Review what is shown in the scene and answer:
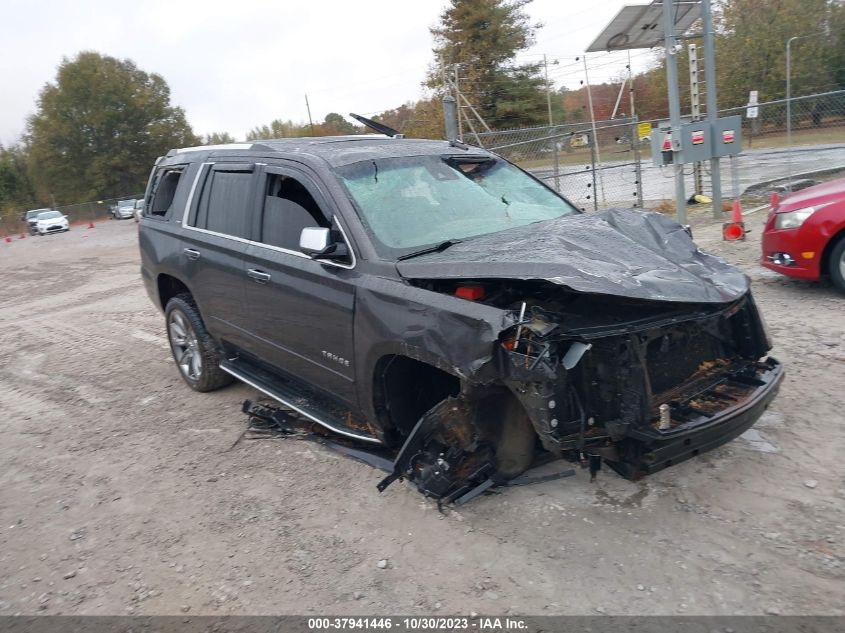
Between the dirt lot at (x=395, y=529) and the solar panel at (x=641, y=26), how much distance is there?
8.02m

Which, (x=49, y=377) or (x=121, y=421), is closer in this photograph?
(x=121, y=421)

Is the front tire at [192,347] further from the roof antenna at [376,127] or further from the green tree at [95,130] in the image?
the green tree at [95,130]

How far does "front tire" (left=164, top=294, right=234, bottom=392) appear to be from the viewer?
227 inches

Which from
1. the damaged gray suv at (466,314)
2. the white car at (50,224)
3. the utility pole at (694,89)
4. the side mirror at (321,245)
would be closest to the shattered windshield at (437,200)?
the damaged gray suv at (466,314)

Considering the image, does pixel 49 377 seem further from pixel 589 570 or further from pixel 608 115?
pixel 608 115

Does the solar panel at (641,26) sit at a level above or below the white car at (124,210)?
above

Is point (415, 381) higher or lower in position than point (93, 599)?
higher

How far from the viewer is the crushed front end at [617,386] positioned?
3004mm

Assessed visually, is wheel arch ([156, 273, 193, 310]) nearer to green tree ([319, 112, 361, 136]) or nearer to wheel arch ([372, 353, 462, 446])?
wheel arch ([372, 353, 462, 446])

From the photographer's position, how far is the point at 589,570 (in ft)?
10.3

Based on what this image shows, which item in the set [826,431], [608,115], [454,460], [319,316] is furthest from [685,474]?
[608,115]

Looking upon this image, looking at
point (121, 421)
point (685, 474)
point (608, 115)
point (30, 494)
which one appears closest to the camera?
point (685, 474)

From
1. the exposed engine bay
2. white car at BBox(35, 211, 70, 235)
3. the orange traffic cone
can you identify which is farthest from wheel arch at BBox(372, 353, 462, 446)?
white car at BBox(35, 211, 70, 235)

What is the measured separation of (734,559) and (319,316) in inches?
99.9
